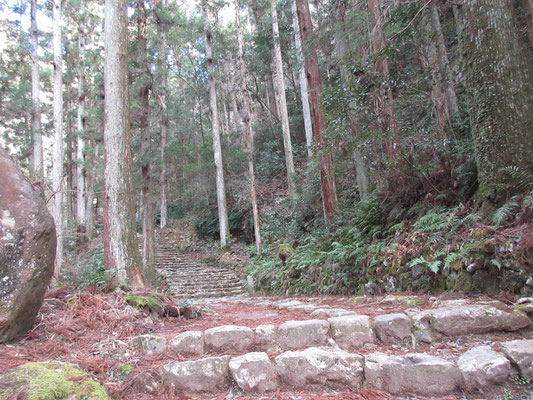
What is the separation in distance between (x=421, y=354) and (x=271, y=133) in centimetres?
2134

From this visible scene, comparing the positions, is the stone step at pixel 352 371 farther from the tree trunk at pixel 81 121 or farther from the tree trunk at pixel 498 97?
the tree trunk at pixel 81 121

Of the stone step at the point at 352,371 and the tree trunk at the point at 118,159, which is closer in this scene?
the stone step at the point at 352,371

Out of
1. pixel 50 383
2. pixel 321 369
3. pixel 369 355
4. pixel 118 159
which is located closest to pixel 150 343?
pixel 50 383

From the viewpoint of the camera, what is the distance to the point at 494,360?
2.15 m

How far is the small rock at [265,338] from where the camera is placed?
2746mm

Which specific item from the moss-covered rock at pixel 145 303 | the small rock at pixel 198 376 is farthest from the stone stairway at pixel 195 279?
the small rock at pixel 198 376

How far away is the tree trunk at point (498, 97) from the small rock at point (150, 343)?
3.92m

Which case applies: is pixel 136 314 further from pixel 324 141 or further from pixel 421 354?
pixel 324 141

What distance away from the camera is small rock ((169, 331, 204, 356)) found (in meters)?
2.67

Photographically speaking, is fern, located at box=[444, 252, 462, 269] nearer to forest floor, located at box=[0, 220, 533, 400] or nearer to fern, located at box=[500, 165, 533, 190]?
forest floor, located at box=[0, 220, 533, 400]

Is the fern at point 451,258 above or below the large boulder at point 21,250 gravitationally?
below

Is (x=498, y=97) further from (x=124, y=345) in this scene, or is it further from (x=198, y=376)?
(x=124, y=345)

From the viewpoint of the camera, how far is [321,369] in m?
2.31

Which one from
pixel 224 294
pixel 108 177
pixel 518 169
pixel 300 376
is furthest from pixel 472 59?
pixel 224 294
